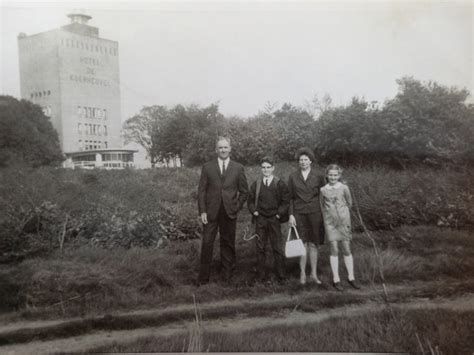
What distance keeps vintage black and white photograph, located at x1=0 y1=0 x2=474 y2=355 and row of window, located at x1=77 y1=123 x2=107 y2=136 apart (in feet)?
0.06

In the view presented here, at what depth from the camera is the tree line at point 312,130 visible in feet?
15.8

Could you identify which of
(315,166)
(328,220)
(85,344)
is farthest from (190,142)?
(85,344)

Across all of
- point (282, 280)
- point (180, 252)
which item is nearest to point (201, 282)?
point (180, 252)

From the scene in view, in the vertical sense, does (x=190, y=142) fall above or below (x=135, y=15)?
below

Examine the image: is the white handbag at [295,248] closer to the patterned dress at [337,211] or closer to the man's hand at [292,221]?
the man's hand at [292,221]

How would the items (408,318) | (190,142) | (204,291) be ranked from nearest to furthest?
(408,318), (204,291), (190,142)

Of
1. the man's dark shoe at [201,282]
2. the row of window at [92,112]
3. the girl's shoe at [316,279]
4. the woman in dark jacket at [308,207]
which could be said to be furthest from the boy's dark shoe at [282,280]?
the row of window at [92,112]

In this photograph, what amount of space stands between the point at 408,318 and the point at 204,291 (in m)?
2.16

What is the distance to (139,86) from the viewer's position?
523cm

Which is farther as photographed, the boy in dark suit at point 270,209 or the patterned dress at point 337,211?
the boy in dark suit at point 270,209

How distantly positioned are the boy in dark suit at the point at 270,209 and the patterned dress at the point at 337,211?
0.48 meters

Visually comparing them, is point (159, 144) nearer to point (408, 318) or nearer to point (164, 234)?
point (164, 234)

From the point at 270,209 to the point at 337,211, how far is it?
0.76 meters

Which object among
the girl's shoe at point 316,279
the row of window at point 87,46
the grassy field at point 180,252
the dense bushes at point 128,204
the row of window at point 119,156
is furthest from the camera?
the row of window at point 119,156
